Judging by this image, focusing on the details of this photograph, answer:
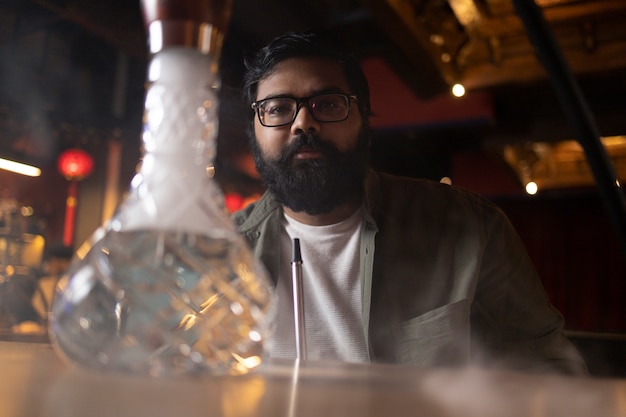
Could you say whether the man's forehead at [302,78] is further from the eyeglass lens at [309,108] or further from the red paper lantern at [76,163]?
the red paper lantern at [76,163]

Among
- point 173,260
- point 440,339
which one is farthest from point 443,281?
point 173,260

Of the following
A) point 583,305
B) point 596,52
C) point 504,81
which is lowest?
point 583,305

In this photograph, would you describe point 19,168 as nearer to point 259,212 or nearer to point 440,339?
point 259,212

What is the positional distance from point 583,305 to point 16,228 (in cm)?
312

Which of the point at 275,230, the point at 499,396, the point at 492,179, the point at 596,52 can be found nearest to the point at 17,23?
the point at 275,230

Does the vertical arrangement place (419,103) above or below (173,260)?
above

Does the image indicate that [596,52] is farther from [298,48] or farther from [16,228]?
[16,228]

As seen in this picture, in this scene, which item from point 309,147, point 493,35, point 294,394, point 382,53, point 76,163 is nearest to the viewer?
point 294,394

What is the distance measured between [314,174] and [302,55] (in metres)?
0.16

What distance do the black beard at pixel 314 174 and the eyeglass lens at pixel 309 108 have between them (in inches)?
1.4

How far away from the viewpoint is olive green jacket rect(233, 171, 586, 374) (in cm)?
75

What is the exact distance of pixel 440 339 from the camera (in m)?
0.77

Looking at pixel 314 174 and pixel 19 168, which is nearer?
pixel 314 174

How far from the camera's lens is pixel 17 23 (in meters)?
1.52
